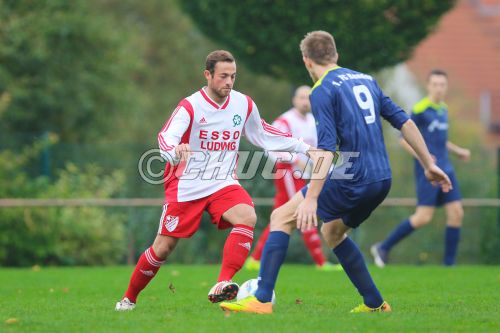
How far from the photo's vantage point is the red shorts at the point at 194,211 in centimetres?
730

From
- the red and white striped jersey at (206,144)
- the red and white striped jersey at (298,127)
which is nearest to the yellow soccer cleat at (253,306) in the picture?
the red and white striped jersey at (206,144)

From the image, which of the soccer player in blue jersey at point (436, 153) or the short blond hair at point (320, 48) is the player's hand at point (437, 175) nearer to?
the short blond hair at point (320, 48)

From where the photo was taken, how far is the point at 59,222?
15.2m

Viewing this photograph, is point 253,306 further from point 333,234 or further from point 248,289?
point 333,234

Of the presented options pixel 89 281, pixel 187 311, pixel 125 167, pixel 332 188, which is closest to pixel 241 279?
pixel 89 281

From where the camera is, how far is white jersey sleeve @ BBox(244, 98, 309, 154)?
25.1 ft

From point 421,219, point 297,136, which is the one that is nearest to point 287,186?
point 297,136

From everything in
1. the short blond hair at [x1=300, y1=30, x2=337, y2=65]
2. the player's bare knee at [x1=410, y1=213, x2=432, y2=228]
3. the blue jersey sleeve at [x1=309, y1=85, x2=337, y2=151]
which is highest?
the short blond hair at [x1=300, y1=30, x2=337, y2=65]

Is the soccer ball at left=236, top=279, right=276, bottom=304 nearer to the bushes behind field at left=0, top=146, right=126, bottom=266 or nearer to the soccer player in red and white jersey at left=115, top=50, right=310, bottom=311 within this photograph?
the soccer player in red and white jersey at left=115, top=50, right=310, bottom=311

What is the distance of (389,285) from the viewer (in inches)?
385

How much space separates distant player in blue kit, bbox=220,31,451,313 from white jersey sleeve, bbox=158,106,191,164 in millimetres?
888

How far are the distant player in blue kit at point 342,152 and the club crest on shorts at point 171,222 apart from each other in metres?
0.82

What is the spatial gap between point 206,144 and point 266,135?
0.55m

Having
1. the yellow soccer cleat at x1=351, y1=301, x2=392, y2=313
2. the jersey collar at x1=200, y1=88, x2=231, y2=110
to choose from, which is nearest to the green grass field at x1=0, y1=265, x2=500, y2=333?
the yellow soccer cleat at x1=351, y1=301, x2=392, y2=313
